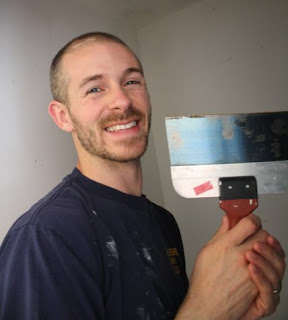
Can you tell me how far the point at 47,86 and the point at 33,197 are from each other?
333 mm

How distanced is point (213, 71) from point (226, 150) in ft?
2.57

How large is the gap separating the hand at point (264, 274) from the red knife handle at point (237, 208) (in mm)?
63

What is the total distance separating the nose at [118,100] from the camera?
2.44 feet

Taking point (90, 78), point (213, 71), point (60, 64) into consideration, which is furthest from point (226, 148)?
point (213, 71)

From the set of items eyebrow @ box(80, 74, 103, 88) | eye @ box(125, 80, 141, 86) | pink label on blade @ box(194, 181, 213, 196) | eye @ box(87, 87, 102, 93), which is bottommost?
pink label on blade @ box(194, 181, 213, 196)

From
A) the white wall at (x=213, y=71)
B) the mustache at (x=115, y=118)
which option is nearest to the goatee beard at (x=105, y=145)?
the mustache at (x=115, y=118)

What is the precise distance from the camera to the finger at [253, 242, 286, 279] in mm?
623

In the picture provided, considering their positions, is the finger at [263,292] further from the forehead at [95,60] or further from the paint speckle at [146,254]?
the forehead at [95,60]

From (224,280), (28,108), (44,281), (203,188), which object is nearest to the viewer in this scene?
(44,281)

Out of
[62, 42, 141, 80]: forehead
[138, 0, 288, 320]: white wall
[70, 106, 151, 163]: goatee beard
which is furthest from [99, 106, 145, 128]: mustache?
[138, 0, 288, 320]: white wall

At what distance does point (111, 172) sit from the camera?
0.77 metres

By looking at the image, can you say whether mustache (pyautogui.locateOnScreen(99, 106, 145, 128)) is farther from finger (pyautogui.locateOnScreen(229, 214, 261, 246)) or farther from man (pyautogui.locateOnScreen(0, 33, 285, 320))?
finger (pyautogui.locateOnScreen(229, 214, 261, 246))

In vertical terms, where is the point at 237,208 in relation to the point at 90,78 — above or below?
below

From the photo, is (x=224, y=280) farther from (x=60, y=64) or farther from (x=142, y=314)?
(x=60, y=64)
